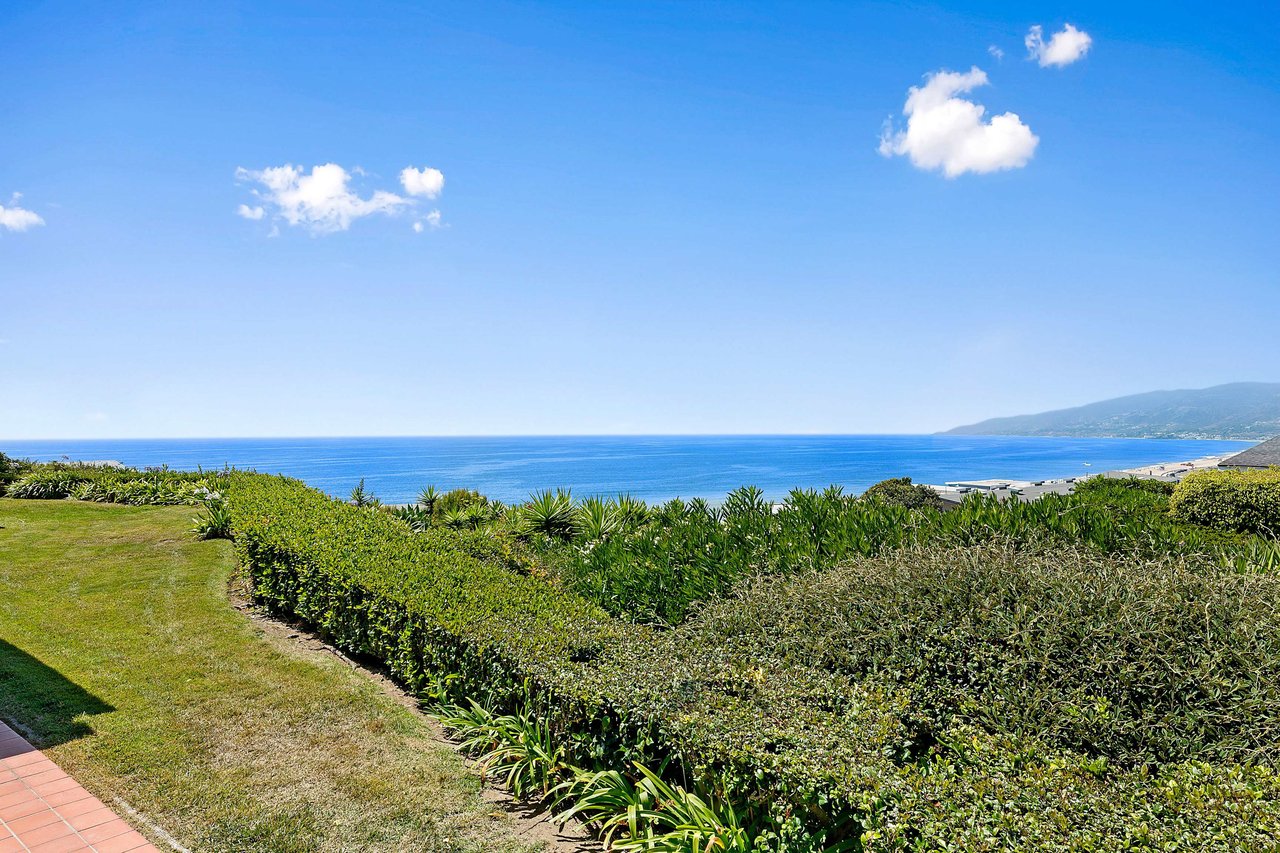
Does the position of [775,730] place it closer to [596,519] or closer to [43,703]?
[43,703]

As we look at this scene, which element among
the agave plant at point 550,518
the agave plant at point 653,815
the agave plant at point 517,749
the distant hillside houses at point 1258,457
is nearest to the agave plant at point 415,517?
the agave plant at point 550,518

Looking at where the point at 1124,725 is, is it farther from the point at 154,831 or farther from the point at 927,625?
the point at 154,831

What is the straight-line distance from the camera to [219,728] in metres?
4.67

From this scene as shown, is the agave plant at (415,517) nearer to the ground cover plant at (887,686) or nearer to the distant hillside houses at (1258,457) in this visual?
the ground cover plant at (887,686)

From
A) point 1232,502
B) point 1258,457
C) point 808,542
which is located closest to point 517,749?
Answer: point 808,542

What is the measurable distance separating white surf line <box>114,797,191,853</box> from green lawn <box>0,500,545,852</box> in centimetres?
2

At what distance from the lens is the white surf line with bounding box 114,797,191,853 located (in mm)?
3369

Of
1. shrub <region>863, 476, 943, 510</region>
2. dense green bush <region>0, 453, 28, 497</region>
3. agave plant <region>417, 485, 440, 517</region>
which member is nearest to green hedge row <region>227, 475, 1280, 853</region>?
agave plant <region>417, 485, 440, 517</region>

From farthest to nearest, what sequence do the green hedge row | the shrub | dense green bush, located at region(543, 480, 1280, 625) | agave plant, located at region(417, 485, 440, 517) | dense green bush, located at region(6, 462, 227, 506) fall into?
the shrub, dense green bush, located at region(6, 462, 227, 506), agave plant, located at region(417, 485, 440, 517), dense green bush, located at region(543, 480, 1280, 625), the green hedge row

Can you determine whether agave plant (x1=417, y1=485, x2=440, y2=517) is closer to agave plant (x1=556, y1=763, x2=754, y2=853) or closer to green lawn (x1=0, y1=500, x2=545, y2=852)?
green lawn (x1=0, y1=500, x2=545, y2=852)

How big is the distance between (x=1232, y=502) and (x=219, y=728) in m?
13.6

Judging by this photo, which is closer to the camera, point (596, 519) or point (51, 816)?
point (51, 816)

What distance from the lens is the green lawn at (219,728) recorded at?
11.9 feet

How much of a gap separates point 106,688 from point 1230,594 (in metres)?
7.58
